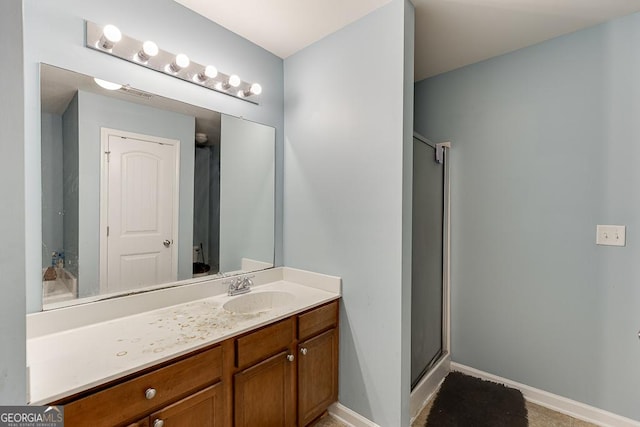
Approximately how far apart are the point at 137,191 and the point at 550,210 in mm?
2551

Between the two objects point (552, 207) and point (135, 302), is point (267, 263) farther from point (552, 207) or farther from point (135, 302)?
point (552, 207)

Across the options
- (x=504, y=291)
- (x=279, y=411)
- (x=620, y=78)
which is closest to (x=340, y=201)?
(x=279, y=411)

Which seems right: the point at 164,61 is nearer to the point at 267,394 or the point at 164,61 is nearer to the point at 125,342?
the point at 125,342

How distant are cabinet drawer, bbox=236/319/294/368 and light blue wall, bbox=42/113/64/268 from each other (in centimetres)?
90

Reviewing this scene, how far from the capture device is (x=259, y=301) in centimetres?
185

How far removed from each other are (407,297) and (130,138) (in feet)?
5.59

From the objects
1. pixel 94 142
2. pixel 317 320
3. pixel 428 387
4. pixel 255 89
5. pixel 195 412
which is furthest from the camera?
pixel 428 387

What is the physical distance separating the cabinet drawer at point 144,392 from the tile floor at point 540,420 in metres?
0.96

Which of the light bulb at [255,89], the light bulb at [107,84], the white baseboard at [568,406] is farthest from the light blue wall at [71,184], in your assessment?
the white baseboard at [568,406]

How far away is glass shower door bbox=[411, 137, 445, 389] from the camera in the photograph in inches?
74.7

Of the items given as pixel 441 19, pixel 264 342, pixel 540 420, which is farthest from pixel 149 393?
pixel 441 19

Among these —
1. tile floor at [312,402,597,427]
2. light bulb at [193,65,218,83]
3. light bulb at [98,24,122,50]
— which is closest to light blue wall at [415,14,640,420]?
tile floor at [312,402,597,427]

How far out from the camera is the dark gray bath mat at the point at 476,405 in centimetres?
174

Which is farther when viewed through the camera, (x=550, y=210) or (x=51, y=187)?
(x=550, y=210)
